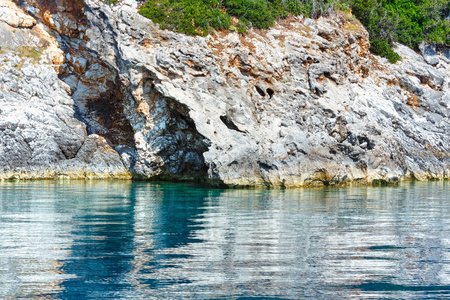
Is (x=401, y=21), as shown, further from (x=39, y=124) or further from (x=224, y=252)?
(x=224, y=252)

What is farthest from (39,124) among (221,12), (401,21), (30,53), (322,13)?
(401,21)

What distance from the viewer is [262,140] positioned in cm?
2064

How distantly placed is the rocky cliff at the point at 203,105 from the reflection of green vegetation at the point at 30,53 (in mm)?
87

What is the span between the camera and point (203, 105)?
2102 centimetres

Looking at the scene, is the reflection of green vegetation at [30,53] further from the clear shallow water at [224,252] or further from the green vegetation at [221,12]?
the clear shallow water at [224,252]

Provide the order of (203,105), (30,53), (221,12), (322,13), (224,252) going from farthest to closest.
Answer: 1. (322,13)
2. (30,53)
3. (221,12)
4. (203,105)
5. (224,252)

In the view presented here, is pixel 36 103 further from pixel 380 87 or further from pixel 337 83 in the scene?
pixel 380 87

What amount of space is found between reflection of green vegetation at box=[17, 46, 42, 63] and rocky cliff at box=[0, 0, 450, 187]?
0.09 m

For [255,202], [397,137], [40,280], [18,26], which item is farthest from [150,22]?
[40,280]

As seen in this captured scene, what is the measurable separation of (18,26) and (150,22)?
10567 mm

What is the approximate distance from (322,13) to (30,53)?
1911 cm

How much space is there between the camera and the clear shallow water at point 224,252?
489 centimetres

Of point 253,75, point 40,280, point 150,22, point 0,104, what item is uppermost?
point 150,22

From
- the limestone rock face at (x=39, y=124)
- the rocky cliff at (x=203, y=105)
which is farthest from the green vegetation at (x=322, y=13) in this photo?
the limestone rock face at (x=39, y=124)
